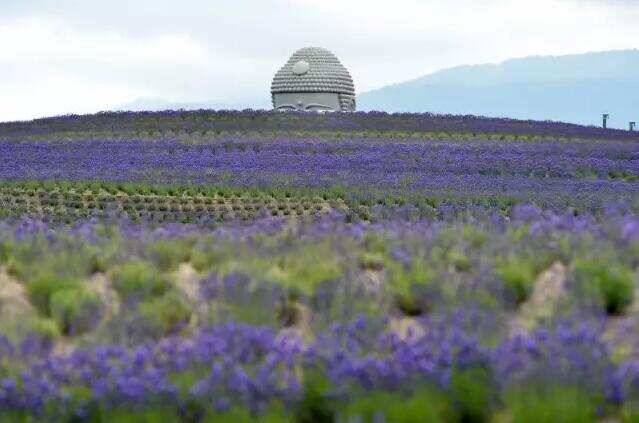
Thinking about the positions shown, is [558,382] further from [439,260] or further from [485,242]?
[485,242]

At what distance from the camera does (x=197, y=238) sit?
10383 mm

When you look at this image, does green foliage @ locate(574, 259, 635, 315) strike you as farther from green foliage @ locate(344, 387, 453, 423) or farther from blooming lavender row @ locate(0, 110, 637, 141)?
blooming lavender row @ locate(0, 110, 637, 141)

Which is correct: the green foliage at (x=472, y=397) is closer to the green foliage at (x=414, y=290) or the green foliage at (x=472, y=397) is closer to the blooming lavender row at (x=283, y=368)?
the blooming lavender row at (x=283, y=368)

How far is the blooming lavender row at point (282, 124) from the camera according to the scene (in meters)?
34.8

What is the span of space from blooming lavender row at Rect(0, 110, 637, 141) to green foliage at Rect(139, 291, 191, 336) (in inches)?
1029

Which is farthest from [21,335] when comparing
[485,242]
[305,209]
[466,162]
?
[466,162]

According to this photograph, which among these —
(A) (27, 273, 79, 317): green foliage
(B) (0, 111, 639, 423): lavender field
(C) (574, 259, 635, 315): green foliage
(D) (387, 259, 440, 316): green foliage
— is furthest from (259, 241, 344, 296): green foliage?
(C) (574, 259, 635, 315): green foliage

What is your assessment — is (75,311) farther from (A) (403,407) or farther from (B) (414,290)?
(A) (403,407)

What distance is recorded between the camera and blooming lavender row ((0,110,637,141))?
114 feet

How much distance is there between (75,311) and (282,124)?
27.8 metres

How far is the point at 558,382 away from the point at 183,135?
1065 inches

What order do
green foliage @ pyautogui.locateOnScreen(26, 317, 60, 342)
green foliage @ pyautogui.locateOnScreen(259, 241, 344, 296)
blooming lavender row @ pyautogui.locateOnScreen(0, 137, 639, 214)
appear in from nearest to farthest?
green foliage @ pyautogui.locateOnScreen(26, 317, 60, 342) < green foliage @ pyautogui.locateOnScreen(259, 241, 344, 296) < blooming lavender row @ pyautogui.locateOnScreen(0, 137, 639, 214)

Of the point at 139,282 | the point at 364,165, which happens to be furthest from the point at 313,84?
the point at 139,282

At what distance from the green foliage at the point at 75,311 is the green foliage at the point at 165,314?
0.36 metres
